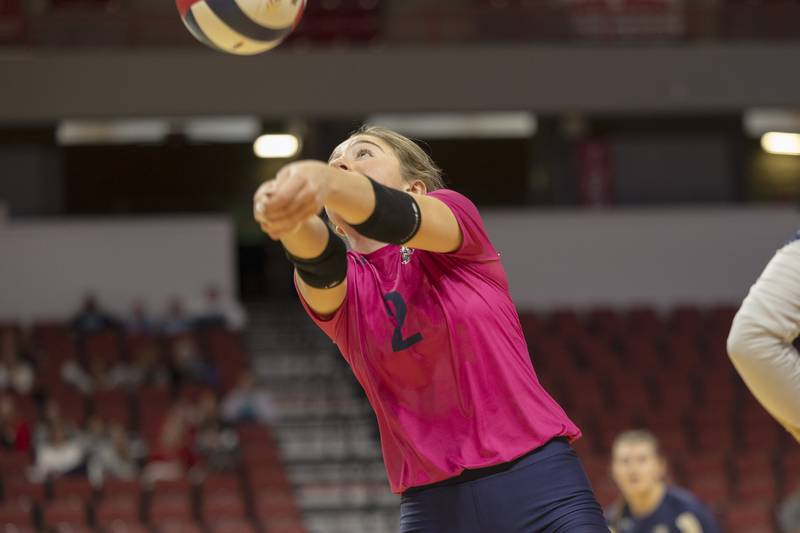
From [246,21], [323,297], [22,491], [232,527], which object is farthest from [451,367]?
[22,491]

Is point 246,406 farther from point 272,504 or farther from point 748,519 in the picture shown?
point 748,519

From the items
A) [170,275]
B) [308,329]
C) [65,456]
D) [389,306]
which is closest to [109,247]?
[170,275]

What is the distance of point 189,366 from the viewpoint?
15.0 m

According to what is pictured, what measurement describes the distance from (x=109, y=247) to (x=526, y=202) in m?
6.71

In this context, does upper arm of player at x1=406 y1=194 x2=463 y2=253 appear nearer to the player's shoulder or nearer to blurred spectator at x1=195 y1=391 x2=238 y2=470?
the player's shoulder

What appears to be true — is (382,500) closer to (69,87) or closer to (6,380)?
(6,380)

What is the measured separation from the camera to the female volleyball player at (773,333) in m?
2.16

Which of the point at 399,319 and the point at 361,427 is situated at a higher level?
the point at 399,319

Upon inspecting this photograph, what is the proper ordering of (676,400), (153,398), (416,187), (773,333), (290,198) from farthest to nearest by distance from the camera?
1. (676,400)
2. (153,398)
3. (416,187)
4. (290,198)
5. (773,333)

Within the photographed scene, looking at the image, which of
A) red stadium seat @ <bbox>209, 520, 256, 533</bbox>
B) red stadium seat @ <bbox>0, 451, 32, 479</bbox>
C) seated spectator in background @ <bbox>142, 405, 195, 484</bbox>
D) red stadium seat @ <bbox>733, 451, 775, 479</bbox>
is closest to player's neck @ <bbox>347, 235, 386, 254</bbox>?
red stadium seat @ <bbox>209, 520, 256, 533</bbox>

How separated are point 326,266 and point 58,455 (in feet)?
34.6

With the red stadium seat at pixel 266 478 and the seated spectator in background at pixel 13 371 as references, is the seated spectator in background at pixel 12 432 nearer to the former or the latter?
the seated spectator in background at pixel 13 371

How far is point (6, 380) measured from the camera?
1468 centimetres

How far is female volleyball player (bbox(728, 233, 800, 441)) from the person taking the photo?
216 cm
